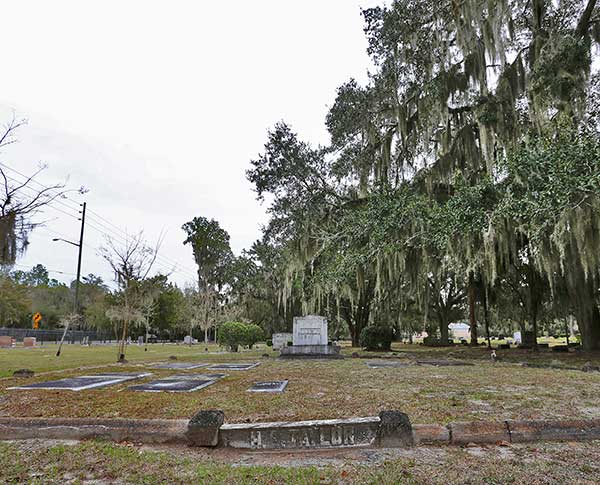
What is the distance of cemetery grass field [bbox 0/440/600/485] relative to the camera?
104 inches

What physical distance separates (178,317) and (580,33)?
40.8 metres

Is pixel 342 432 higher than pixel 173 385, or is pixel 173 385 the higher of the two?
pixel 342 432

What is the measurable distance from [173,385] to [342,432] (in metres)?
3.90

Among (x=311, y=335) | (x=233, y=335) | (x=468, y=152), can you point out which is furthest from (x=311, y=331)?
(x=468, y=152)

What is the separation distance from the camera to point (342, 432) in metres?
3.38

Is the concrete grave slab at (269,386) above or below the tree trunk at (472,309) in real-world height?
below

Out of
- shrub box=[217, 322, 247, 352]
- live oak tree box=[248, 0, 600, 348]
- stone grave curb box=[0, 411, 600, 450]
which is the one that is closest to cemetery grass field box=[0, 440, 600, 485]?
stone grave curb box=[0, 411, 600, 450]

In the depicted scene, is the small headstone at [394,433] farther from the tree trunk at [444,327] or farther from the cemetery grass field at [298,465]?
the tree trunk at [444,327]

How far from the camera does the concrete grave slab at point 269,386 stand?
587 centimetres

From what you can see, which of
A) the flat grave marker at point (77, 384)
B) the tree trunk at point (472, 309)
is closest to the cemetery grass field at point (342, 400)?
the flat grave marker at point (77, 384)

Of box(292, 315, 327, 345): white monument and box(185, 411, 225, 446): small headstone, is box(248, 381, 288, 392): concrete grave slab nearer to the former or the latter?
box(185, 411, 225, 446): small headstone

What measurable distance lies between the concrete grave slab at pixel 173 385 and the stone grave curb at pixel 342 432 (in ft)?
7.88

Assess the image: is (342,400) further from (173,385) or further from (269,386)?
(173,385)

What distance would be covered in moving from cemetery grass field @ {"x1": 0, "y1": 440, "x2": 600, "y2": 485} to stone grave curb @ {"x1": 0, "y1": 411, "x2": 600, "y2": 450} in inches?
4.3
